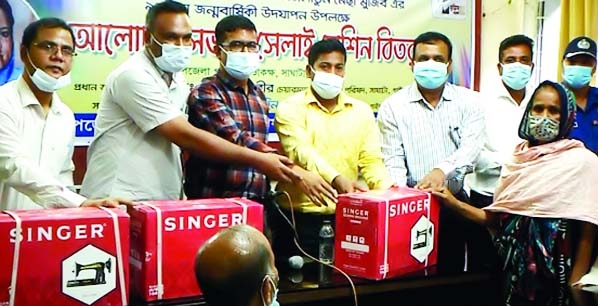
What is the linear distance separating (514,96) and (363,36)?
0.98 metres

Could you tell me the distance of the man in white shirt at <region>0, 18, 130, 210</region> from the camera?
220 centimetres

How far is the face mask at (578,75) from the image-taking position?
354 cm

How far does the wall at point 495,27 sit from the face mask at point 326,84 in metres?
1.86

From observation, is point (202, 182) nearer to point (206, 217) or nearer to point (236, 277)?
point (206, 217)

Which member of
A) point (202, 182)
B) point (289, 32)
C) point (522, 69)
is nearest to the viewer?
point (202, 182)

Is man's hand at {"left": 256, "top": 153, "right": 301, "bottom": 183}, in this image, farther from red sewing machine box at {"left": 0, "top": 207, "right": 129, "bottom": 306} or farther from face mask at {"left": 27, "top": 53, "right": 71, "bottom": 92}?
face mask at {"left": 27, "top": 53, "right": 71, "bottom": 92}

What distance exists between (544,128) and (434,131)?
592 mm

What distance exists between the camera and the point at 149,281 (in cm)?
200

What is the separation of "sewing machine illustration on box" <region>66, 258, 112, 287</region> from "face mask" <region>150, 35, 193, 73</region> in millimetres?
898

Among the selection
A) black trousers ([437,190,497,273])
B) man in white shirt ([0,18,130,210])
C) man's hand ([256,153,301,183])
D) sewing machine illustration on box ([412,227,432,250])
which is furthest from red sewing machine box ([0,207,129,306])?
black trousers ([437,190,497,273])

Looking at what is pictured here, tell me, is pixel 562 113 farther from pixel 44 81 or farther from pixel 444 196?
pixel 44 81

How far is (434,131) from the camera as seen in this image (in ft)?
9.70

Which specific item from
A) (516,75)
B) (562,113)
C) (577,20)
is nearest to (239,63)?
(562,113)

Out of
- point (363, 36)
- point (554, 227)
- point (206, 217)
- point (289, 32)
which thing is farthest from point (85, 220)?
point (363, 36)
